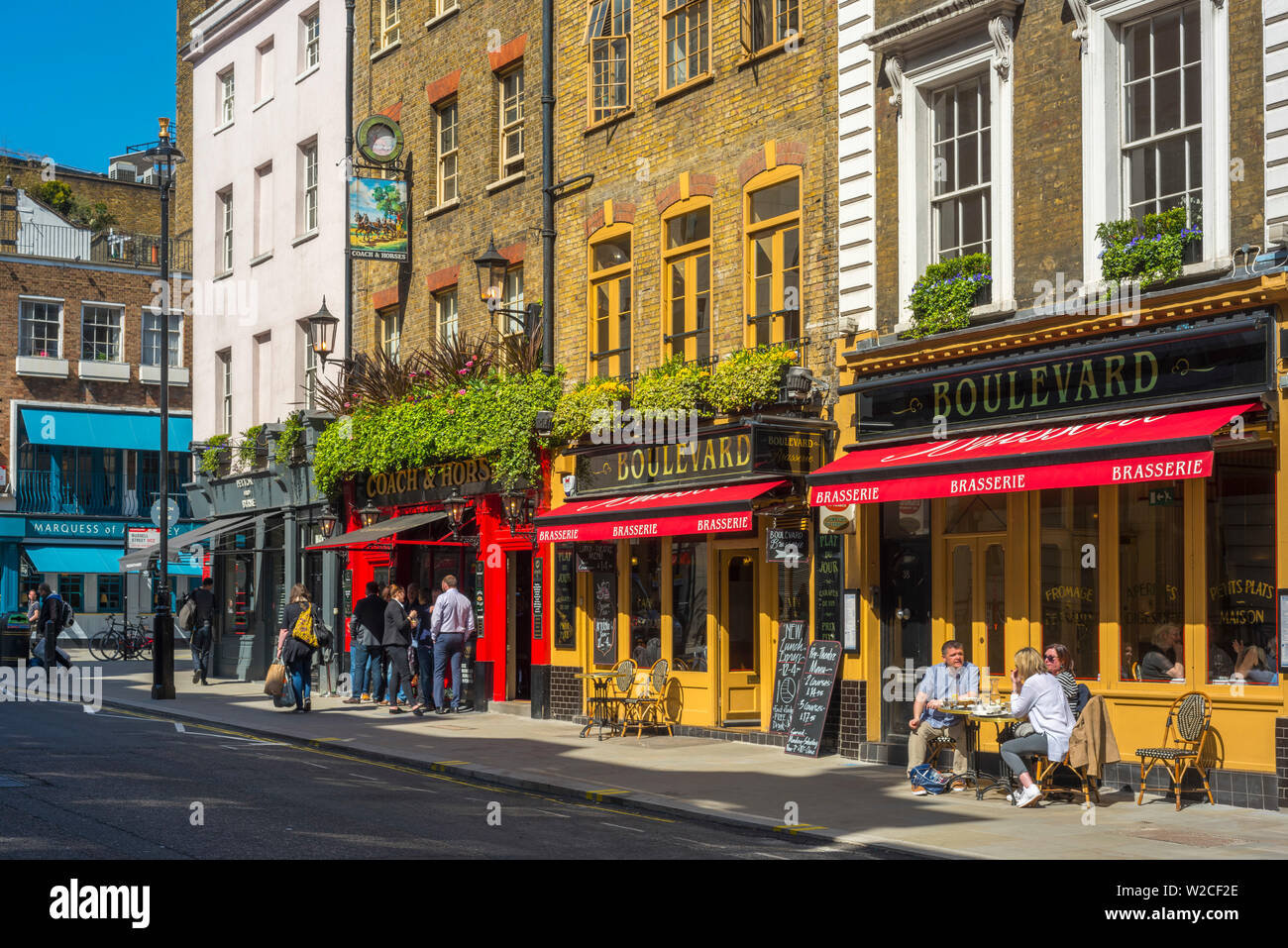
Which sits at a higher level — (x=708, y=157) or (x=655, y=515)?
(x=708, y=157)

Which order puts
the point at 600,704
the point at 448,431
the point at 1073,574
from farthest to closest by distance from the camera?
the point at 448,431 < the point at 600,704 < the point at 1073,574

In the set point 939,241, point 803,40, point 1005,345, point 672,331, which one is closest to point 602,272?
point 672,331

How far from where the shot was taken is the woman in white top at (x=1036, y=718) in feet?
42.2

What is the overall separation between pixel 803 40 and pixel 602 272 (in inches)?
190

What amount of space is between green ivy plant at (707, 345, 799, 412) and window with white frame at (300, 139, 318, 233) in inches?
566

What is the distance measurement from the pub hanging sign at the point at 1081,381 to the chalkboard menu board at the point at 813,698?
99.4 inches

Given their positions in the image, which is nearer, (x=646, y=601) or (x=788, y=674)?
(x=788, y=674)

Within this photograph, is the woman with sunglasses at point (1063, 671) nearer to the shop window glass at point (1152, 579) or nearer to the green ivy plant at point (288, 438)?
the shop window glass at point (1152, 579)

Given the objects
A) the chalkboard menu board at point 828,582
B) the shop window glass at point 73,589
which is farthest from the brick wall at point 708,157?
the shop window glass at point 73,589

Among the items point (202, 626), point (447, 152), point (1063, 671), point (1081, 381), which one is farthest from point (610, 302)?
point (202, 626)

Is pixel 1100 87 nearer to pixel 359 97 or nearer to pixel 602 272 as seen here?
pixel 602 272

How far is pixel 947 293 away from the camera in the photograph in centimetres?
1558

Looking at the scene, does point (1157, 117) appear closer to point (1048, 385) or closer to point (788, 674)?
point (1048, 385)

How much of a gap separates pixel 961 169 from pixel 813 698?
6.12 meters
